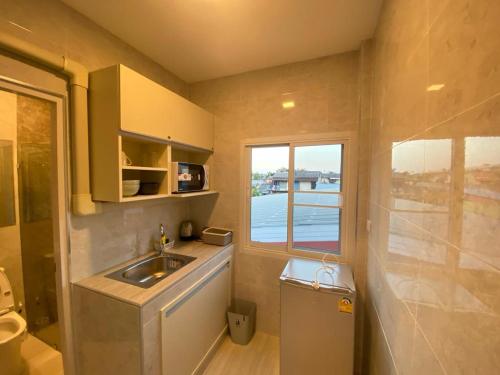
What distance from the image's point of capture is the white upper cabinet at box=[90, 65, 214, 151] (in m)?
1.30

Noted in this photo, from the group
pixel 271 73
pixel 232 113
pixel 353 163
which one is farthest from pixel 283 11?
pixel 353 163

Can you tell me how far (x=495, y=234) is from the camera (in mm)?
408

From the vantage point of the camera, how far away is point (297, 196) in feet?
6.62

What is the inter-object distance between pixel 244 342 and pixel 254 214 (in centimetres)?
122

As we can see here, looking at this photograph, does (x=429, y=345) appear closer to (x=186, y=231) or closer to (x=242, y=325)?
(x=242, y=325)

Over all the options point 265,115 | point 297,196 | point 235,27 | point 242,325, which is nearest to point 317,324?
point 242,325

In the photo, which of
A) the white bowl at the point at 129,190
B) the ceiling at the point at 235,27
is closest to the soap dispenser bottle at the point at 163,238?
the white bowl at the point at 129,190

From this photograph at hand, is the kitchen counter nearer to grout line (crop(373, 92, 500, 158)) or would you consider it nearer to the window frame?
the window frame

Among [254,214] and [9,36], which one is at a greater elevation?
[9,36]

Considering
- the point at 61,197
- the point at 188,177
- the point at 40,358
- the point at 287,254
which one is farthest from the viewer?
the point at 287,254

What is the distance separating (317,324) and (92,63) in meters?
2.42

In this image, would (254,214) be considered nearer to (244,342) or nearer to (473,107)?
(244,342)

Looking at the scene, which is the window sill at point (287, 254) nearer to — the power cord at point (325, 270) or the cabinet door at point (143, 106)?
the power cord at point (325, 270)

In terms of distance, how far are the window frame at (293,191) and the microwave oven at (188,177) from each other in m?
0.40
